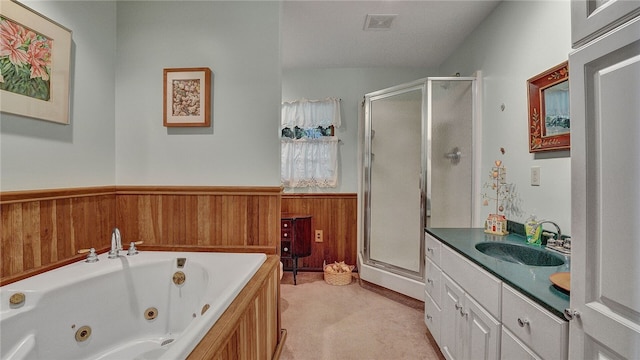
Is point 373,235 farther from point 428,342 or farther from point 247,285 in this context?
point 247,285

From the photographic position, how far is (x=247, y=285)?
1.30 metres

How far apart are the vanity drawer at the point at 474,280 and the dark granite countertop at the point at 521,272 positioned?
4 centimetres

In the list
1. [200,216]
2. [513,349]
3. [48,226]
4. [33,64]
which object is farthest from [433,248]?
[33,64]

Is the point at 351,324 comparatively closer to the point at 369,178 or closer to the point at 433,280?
the point at 433,280

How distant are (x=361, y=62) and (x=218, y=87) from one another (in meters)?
1.89

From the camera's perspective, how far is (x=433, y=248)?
5.97 ft

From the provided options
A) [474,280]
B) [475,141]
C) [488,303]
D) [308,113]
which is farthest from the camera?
[308,113]

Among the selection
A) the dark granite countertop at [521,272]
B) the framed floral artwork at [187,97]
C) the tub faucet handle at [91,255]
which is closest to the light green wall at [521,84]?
the dark granite countertop at [521,272]

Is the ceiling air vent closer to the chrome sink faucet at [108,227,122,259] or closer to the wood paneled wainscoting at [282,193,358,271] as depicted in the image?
the wood paneled wainscoting at [282,193,358,271]

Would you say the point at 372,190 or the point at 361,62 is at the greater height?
the point at 361,62

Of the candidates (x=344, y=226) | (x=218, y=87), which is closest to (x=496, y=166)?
(x=344, y=226)

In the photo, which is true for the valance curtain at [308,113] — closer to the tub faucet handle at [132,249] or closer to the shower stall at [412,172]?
the shower stall at [412,172]

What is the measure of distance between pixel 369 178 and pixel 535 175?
152cm

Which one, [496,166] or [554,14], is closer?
[554,14]
